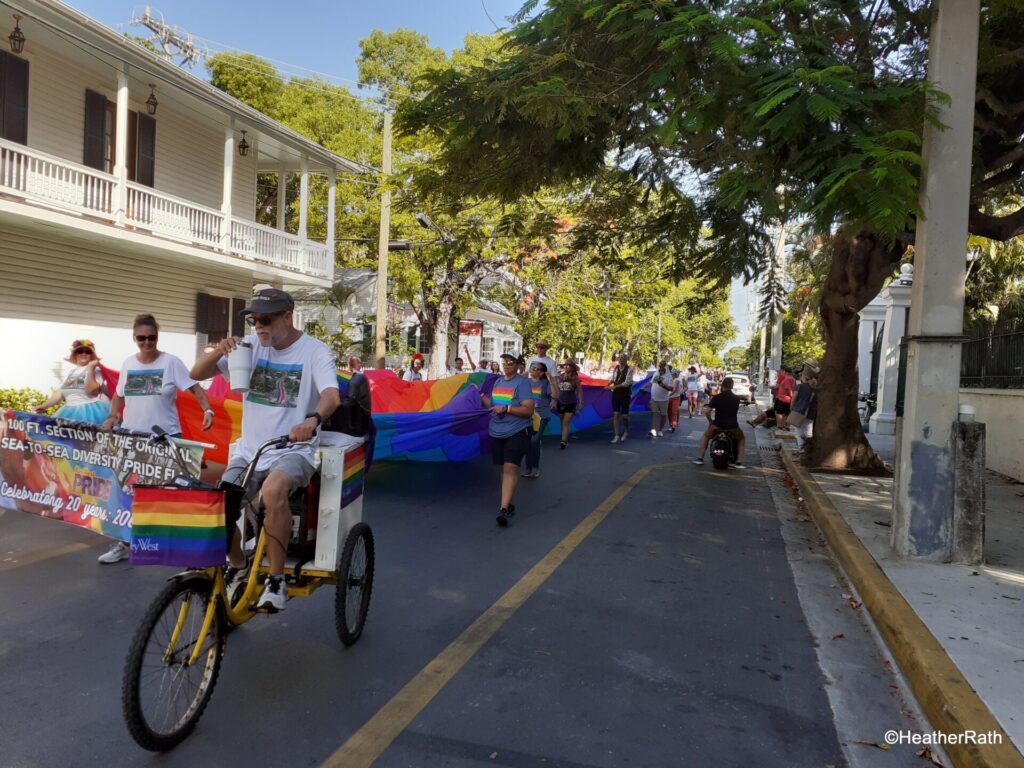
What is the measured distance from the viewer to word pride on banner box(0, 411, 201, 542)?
4.30 meters

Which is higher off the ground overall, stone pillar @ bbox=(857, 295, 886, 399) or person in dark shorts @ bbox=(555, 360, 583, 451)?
stone pillar @ bbox=(857, 295, 886, 399)

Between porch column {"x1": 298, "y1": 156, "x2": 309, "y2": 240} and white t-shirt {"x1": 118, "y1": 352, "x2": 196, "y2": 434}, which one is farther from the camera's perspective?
porch column {"x1": 298, "y1": 156, "x2": 309, "y2": 240}

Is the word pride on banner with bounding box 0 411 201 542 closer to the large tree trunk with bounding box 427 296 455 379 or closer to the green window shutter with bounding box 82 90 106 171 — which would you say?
the green window shutter with bounding box 82 90 106 171

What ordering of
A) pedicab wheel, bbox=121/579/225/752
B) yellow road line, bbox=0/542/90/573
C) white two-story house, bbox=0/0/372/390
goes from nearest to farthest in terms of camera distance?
1. pedicab wheel, bbox=121/579/225/752
2. yellow road line, bbox=0/542/90/573
3. white two-story house, bbox=0/0/372/390

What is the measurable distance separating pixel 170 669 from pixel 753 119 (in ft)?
17.7

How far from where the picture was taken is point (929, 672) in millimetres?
3912

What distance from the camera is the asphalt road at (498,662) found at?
324 cm

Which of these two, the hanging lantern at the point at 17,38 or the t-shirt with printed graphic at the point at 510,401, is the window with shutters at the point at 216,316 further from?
the t-shirt with printed graphic at the point at 510,401

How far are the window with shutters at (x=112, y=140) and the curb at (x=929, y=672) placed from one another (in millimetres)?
14537

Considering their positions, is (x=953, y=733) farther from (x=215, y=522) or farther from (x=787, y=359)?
(x=787, y=359)

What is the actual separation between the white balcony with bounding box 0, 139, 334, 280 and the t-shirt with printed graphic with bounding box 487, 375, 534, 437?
9.11m

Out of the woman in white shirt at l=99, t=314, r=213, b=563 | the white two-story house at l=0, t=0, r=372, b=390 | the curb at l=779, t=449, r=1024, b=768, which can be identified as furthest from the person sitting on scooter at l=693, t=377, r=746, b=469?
the white two-story house at l=0, t=0, r=372, b=390

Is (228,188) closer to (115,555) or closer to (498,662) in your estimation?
(115,555)

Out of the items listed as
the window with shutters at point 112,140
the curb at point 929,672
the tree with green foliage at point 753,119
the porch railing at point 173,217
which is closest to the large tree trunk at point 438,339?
the porch railing at point 173,217
